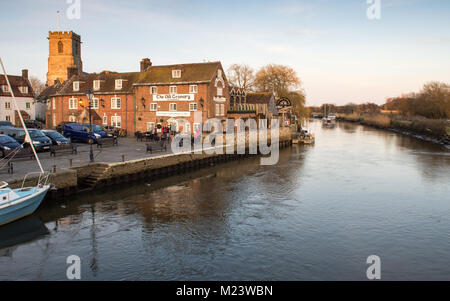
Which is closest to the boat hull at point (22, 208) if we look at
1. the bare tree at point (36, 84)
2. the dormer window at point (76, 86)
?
the dormer window at point (76, 86)

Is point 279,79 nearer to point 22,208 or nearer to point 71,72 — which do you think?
point 71,72

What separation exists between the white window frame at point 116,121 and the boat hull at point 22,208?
2953cm

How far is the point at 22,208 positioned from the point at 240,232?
9981 millimetres

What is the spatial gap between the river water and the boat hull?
15.5 inches

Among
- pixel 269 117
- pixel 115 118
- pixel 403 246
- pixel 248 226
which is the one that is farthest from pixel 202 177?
pixel 269 117

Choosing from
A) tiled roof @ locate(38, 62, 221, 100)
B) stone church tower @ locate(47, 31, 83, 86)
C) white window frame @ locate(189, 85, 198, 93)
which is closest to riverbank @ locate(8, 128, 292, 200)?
white window frame @ locate(189, 85, 198, 93)

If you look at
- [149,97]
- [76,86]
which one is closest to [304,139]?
[149,97]

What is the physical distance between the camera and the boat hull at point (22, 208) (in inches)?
590

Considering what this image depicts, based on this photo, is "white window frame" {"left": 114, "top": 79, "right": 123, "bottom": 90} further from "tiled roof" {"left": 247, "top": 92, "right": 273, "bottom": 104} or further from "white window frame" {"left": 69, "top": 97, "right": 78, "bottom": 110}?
"tiled roof" {"left": 247, "top": 92, "right": 273, "bottom": 104}

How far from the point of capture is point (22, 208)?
15602mm

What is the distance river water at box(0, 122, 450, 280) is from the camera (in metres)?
12.1

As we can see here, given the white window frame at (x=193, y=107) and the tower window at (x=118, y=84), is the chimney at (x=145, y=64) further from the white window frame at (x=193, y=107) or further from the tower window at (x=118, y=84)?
the white window frame at (x=193, y=107)
